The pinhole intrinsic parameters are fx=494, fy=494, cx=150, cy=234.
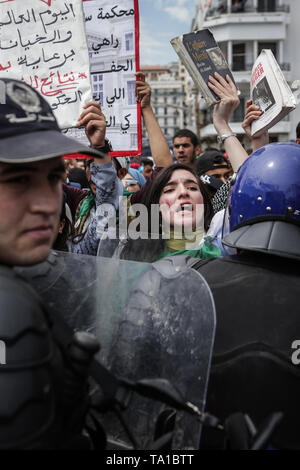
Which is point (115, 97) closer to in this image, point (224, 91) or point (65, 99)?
point (65, 99)

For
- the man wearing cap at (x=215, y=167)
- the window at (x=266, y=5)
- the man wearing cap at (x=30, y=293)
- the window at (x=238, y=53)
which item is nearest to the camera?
the man wearing cap at (x=30, y=293)

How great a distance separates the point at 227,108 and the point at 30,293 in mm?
2532

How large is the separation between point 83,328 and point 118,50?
7.98 ft

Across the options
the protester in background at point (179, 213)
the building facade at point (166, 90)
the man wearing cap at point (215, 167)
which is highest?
the protester in background at point (179, 213)

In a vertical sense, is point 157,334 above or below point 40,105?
below

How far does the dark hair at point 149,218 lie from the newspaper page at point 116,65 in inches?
23.0

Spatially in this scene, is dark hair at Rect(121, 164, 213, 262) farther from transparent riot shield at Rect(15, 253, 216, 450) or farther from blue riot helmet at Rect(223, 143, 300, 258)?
transparent riot shield at Rect(15, 253, 216, 450)

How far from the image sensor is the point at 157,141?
3760 mm

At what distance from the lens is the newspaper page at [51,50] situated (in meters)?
2.98

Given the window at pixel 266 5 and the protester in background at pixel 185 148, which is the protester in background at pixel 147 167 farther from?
the window at pixel 266 5

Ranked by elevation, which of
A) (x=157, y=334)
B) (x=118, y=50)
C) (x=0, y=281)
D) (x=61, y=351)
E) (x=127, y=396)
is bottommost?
(x=127, y=396)

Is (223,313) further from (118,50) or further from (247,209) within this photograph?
(118,50)

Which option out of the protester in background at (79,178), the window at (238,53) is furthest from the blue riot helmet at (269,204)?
the window at (238,53)

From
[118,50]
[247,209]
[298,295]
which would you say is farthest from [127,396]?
[118,50]
